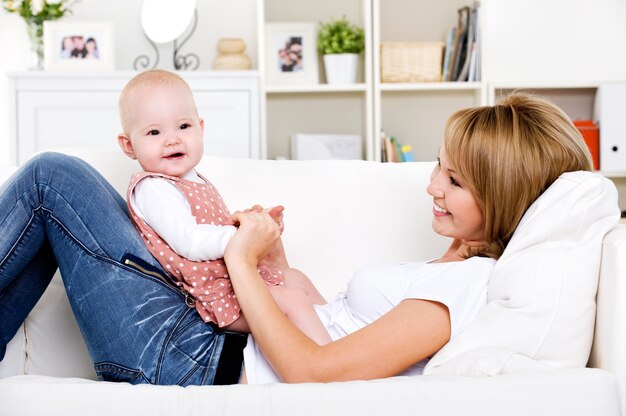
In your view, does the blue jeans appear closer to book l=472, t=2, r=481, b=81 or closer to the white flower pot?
the white flower pot

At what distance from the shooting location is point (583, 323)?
1.22m

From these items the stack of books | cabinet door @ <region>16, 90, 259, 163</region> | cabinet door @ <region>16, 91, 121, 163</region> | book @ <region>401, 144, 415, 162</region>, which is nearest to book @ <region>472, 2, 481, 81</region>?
the stack of books

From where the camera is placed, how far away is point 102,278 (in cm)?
137

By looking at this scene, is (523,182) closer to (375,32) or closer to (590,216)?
(590,216)

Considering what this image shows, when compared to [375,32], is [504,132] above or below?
below

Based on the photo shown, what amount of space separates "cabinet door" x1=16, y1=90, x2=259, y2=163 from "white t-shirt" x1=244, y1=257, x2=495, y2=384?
2.03m

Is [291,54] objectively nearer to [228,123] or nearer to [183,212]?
[228,123]

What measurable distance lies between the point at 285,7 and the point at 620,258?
2960 millimetres

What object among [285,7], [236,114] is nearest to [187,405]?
[236,114]

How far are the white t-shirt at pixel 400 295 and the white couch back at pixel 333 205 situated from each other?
34 cm

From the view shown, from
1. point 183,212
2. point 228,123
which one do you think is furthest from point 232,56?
point 183,212

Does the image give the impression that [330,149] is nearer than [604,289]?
No

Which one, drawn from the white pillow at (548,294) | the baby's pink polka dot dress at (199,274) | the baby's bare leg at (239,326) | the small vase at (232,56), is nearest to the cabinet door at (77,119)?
the small vase at (232,56)

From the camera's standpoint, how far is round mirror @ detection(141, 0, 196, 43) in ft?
11.8
